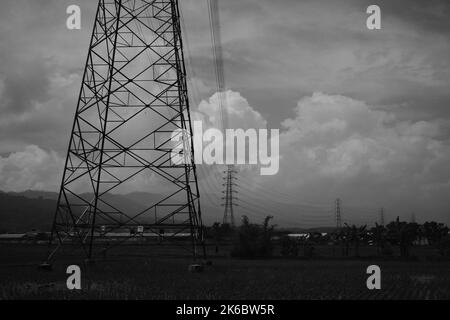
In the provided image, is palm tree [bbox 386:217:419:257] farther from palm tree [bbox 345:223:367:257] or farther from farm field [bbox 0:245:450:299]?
farm field [bbox 0:245:450:299]

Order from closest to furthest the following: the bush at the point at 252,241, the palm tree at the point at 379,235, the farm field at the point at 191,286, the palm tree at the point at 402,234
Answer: the farm field at the point at 191,286 → the bush at the point at 252,241 → the palm tree at the point at 402,234 → the palm tree at the point at 379,235

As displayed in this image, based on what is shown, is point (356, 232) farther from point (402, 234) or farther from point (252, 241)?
point (252, 241)

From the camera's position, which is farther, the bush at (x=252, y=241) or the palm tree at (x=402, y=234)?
the palm tree at (x=402, y=234)

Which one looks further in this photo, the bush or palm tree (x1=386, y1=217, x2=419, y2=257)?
palm tree (x1=386, y1=217, x2=419, y2=257)

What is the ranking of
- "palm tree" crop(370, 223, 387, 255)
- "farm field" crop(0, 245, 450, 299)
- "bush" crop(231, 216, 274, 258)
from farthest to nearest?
"palm tree" crop(370, 223, 387, 255)
"bush" crop(231, 216, 274, 258)
"farm field" crop(0, 245, 450, 299)

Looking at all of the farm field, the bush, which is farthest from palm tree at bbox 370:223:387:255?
the farm field

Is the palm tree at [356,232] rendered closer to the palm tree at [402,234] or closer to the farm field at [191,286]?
the palm tree at [402,234]

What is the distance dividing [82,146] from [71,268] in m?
6.50

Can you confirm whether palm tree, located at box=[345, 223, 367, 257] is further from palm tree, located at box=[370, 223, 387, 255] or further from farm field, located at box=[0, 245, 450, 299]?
farm field, located at box=[0, 245, 450, 299]

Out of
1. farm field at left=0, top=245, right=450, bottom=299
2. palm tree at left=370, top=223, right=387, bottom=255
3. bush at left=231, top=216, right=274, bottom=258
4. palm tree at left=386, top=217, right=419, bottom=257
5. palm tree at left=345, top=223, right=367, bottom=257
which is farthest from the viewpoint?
palm tree at left=345, top=223, right=367, bottom=257

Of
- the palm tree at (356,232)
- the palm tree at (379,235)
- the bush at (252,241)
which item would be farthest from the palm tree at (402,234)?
the bush at (252,241)
